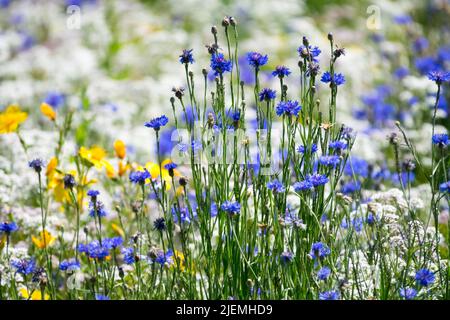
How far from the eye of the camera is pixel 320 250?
2.30 meters

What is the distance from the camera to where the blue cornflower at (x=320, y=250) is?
2250mm

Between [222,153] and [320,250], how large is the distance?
0.57 m

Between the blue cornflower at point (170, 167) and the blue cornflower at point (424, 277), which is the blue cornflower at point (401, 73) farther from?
the blue cornflower at point (424, 277)

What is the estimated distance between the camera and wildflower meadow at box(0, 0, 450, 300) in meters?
2.47

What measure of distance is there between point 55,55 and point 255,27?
6.62 feet

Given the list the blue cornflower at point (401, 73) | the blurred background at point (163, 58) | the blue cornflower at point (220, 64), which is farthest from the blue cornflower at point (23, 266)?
the blue cornflower at point (401, 73)

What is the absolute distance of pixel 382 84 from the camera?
6055 millimetres

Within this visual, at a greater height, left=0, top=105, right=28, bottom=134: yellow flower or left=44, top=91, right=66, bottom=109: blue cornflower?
left=44, top=91, right=66, bottom=109: blue cornflower

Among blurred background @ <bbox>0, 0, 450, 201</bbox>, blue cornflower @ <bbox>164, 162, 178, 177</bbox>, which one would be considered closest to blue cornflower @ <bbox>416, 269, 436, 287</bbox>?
blue cornflower @ <bbox>164, 162, 178, 177</bbox>

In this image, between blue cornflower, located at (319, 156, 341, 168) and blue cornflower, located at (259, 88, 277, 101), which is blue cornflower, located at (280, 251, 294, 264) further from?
blue cornflower, located at (259, 88, 277, 101)

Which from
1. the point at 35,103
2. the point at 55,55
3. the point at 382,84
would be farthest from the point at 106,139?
the point at 382,84

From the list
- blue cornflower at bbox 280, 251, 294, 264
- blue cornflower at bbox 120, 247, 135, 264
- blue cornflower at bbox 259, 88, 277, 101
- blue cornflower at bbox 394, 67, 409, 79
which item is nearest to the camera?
blue cornflower at bbox 280, 251, 294, 264

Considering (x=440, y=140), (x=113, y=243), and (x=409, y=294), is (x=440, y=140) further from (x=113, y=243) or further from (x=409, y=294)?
(x=113, y=243)

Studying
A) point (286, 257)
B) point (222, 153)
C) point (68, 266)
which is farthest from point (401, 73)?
point (286, 257)
